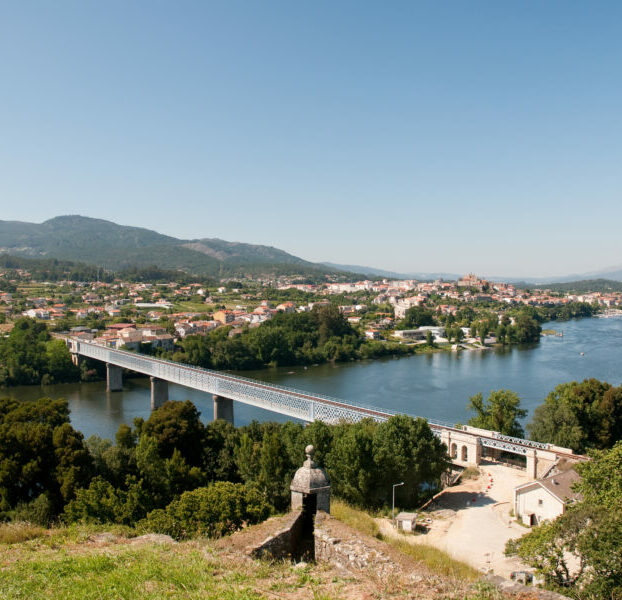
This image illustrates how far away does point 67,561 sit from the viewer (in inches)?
185

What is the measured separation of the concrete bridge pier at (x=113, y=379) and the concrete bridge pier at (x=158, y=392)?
5632mm

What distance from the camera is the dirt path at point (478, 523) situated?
10344mm

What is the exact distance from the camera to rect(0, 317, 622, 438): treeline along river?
26969 mm

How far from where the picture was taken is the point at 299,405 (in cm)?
2145

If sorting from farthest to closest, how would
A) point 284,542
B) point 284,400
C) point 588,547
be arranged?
point 284,400, point 588,547, point 284,542

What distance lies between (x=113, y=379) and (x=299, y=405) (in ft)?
58.8

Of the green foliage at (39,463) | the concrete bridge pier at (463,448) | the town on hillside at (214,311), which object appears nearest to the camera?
the green foliage at (39,463)

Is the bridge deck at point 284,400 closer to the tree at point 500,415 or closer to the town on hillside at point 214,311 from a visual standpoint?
the tree at point 500,415

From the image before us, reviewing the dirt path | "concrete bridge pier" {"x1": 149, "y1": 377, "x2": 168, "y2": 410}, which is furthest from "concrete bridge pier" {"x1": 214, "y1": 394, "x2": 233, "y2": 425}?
the dirt path

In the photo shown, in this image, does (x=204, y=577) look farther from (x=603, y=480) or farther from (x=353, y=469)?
(x=353, y=469)

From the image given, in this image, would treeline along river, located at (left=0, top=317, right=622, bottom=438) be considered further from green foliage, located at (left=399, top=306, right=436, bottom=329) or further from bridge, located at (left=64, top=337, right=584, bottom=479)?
green foliage, located at (left=399, top=306, right=436, bottom=329)

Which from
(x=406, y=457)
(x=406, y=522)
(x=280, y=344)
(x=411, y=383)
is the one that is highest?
(x=406, y=457)

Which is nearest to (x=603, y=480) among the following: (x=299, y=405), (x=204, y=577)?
(x=204, y=577)

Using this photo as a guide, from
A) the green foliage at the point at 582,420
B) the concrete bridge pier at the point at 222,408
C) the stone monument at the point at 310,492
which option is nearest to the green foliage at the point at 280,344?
the concrete bridge pier at the point at 222,408
